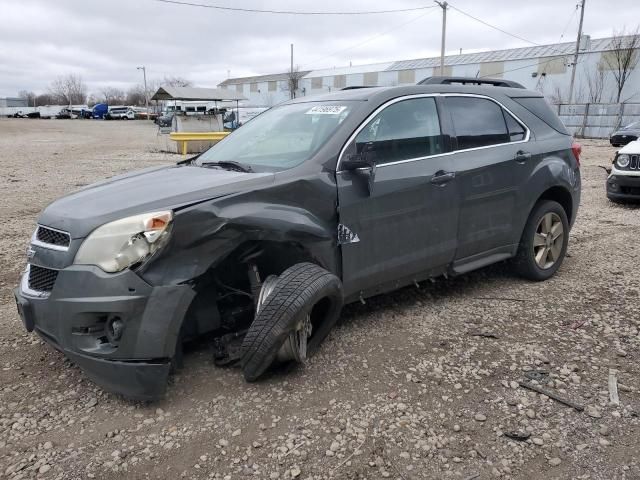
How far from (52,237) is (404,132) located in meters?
2.40

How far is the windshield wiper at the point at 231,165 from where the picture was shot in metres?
3.39

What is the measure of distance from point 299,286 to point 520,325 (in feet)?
6.39

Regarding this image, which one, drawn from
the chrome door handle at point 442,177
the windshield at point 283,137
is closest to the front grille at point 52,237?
the windshield at point 283,137

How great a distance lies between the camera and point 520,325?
3.88 m

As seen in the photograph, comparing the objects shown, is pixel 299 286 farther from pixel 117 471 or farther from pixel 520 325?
pixel 520 325

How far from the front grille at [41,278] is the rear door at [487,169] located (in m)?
2.81

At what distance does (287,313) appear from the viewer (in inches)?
110

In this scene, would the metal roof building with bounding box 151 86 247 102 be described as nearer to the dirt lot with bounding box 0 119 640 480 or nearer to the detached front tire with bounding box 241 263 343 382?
the dirt lot with bounding box 0 119 640 480

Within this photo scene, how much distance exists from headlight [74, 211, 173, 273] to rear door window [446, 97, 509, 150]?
2.43 meters

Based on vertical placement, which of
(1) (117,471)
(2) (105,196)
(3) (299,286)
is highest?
(2) (105,196)

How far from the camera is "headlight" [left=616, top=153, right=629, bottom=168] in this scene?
27.2 feet

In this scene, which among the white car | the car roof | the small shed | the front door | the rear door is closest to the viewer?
the front door

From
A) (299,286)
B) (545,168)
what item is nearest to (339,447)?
(299,286)

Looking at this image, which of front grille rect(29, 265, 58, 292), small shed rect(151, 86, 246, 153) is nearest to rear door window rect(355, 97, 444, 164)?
front grille rect(29, 265, 58, 292)
